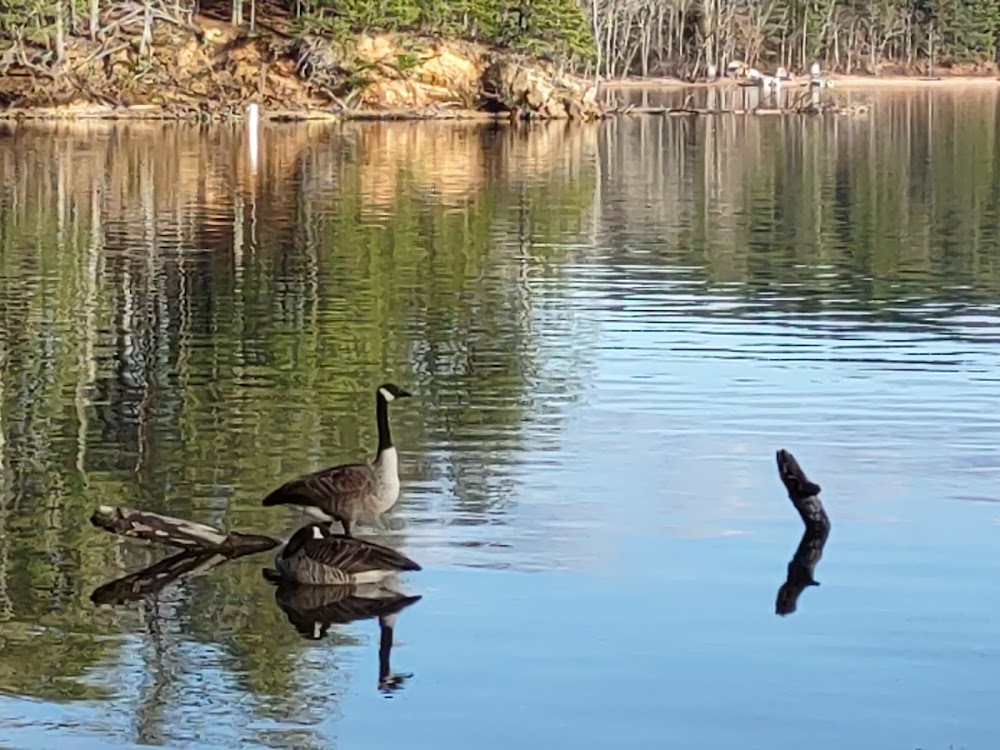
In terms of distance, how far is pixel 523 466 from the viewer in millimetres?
15680

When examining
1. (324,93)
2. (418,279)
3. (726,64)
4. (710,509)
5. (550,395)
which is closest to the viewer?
(710,509)

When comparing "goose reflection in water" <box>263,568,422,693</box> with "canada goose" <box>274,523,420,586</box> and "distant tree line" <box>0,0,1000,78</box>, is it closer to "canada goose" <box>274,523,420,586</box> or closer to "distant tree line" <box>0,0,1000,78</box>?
"canada goose" <box>274,523,420,586</box>

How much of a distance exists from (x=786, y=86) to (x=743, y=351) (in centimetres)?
10589

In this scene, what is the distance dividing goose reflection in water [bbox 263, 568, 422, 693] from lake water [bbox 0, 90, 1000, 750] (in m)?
0.09

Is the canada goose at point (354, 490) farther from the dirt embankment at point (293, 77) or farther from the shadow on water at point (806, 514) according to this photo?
the dirt embankment at point (293, 77)

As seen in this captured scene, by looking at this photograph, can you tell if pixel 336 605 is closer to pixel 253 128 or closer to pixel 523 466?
pixel 523 466

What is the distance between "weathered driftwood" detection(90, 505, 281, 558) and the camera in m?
12.7

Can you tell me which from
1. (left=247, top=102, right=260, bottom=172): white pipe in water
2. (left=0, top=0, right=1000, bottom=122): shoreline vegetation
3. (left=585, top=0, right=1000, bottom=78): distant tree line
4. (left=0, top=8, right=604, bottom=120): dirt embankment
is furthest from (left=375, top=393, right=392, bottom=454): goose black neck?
(left=585, top=0, right=1000, bottom=78): distant tree line

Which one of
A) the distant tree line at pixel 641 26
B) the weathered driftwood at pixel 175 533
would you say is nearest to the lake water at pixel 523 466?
Result: the weathered driftwood at pixel 175 533

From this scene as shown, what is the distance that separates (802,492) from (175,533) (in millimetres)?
4055

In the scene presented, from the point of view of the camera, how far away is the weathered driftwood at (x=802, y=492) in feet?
43.4

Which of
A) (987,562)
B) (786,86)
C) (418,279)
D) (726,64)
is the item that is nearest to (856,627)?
(987,562)

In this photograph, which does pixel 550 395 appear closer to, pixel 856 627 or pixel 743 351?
pixel 743 351

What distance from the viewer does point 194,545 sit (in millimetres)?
12781
